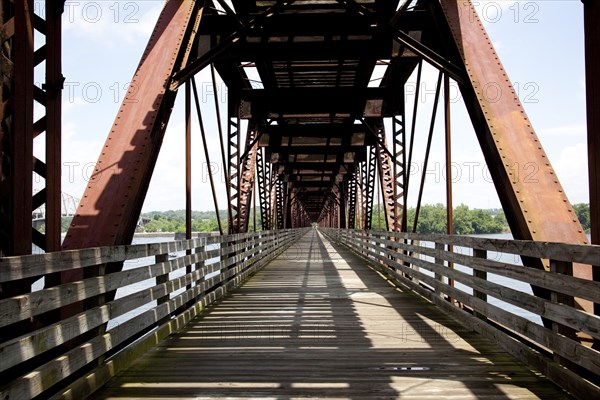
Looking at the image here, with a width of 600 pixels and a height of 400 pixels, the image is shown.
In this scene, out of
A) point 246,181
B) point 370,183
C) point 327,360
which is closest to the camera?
point 327,360

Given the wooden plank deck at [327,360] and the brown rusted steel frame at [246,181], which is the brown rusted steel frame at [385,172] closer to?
the brown rusted steel frame at [246,181]

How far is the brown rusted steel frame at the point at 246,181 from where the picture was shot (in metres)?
16.0

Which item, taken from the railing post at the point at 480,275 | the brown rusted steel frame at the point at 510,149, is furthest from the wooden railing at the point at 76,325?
the brown rusted steel frame at the point at 510,149

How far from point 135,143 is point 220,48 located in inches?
109

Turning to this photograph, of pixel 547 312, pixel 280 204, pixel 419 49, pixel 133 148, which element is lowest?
pixel 547 312

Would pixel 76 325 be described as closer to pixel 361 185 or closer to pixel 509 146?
pixel 509 146

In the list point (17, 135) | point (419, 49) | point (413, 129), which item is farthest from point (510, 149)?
point (413, 129)

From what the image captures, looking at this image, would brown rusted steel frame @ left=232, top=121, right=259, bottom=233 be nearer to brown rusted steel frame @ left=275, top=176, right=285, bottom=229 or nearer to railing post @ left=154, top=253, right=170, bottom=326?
railing post @ left=154, top=253, right=170, bottom=326

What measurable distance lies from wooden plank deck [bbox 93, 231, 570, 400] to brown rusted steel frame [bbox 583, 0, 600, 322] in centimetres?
141

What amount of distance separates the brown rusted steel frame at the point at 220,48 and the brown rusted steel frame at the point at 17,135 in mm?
3431

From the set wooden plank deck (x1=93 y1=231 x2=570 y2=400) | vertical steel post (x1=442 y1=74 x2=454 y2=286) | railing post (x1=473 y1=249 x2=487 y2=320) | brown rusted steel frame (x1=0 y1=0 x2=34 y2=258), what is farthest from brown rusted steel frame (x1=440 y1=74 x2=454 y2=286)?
brown rusted steel frame (x1=0 y1=0 x2=34 y2=258)

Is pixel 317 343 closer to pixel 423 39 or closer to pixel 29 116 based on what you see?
pixel 29 116

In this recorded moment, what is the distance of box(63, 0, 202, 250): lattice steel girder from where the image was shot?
18.6 feet

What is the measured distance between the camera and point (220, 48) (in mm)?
8578
